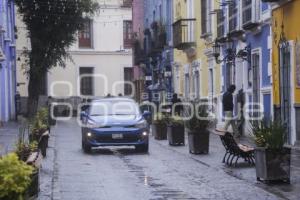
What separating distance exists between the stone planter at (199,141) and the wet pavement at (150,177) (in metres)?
0.24

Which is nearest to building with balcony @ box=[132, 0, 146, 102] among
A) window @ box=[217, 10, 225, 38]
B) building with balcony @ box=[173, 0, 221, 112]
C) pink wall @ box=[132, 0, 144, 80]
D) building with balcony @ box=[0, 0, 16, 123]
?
pink wall @ box=[132, 0, 144, 80]

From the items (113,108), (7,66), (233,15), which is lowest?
(113,108)

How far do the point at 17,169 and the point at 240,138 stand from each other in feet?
58.7

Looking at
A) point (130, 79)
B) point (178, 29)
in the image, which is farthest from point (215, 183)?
point (130, 79)

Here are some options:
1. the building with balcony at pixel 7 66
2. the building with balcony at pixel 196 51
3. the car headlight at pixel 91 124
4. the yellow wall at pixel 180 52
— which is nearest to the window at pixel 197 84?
the building with balcony at pixel 196 51

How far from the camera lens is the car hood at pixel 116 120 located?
19.3 meters

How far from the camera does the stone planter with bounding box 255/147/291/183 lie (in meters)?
11.7

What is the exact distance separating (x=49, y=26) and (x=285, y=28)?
19216 mm

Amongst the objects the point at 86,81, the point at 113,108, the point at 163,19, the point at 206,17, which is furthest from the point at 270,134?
the point at 86,81

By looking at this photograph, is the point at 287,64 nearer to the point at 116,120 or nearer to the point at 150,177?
the point at 116,120

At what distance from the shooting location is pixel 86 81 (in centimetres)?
5622

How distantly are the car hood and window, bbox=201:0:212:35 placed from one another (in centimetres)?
1024

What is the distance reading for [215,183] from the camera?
41.0 ft

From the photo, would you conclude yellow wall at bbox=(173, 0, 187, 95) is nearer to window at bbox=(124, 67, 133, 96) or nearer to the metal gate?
the metal gate
